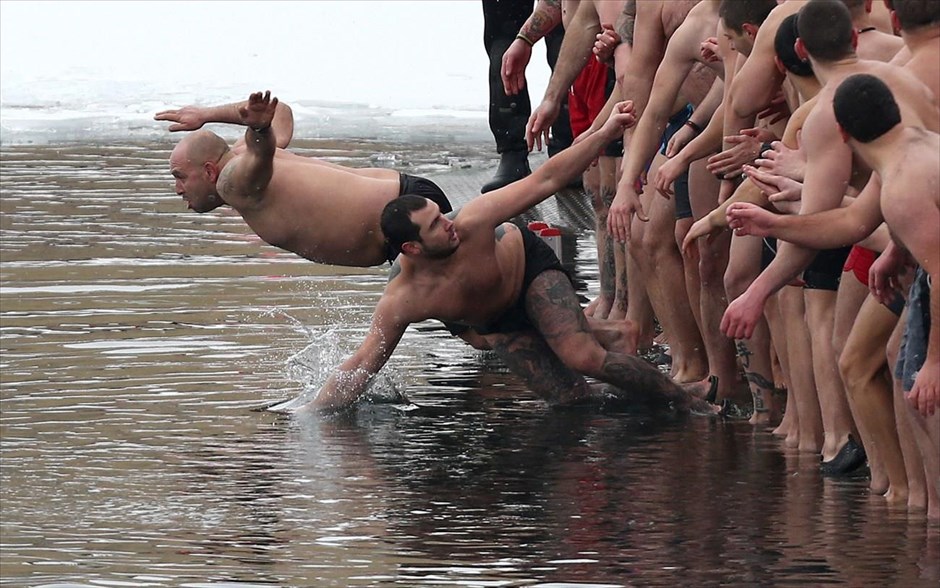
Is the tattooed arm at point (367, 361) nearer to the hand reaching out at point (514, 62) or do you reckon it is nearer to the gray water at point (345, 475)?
the gray water at point (345, 475)

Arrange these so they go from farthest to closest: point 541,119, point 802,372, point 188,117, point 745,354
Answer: point 541,119
point 188,117
point 745,354
point 802,372

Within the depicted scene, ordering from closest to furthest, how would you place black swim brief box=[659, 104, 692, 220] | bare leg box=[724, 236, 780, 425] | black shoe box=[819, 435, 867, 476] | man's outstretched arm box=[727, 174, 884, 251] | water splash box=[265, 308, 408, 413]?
man's outstretched arm box=[727, 174, 884, 251] → black shoe box=[819, 435, 867, 476] → bare leg box=[724, 236, 780, 425] → black swim brief box=[659, 104, 692, 220] → water splash box=[265, 308, 408, 413]

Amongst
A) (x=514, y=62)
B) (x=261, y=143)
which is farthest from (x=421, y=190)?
(x=514, y=62)

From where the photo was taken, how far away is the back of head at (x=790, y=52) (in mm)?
7098

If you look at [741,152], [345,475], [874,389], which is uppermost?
[741,152]

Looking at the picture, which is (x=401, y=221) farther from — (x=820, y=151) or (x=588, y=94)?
(x=588, y=94)

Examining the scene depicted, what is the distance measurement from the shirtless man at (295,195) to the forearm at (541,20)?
2046 millimetres

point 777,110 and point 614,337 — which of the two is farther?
point 614,337

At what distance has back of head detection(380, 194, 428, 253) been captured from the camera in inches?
330

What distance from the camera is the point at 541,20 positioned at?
11328 millimetres

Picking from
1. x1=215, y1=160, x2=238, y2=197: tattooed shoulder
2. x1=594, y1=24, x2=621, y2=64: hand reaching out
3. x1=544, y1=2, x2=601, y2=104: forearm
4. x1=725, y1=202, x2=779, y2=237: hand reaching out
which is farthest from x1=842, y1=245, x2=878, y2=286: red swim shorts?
x1=544, y1=2, x2=601, y2=104: forearm

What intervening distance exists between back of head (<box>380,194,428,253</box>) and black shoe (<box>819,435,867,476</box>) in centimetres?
205

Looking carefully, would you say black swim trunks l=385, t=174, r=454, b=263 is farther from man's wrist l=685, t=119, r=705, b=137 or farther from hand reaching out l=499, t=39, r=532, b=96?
hand reaching out l=499, t=39, r=532, b=96

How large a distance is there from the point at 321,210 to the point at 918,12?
153 inches
